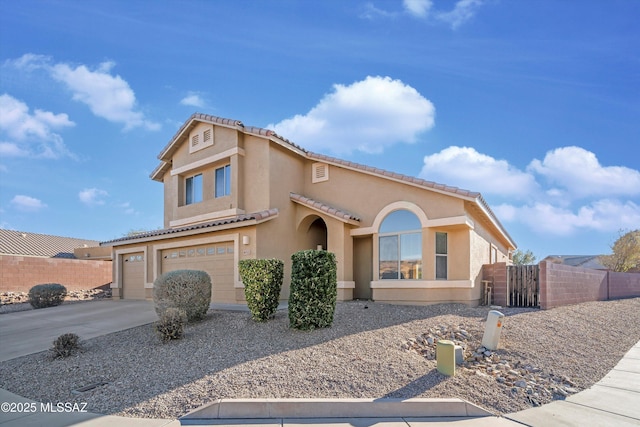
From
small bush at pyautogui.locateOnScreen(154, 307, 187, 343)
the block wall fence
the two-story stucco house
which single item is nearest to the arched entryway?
the two-story stucco house

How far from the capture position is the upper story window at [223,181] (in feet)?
56.6

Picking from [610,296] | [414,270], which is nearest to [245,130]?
[414,270]

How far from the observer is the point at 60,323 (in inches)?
512

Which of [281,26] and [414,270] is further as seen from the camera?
[414,270]

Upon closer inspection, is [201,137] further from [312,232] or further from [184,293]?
[184,293]

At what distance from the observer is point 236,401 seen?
227 inches

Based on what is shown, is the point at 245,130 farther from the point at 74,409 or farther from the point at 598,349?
the point at 598,349

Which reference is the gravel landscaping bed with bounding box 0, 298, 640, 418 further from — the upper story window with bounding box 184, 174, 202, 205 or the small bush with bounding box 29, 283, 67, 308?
the small bush with bounding box 29, 283, 67, 308

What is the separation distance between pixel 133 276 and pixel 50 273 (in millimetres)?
9485

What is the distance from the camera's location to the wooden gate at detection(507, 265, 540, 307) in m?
13.7

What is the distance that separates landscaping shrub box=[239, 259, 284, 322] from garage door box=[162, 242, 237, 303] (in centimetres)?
455

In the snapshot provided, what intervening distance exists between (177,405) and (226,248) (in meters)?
9.70

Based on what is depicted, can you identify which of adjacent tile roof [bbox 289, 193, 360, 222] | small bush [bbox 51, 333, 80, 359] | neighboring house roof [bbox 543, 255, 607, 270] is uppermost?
adjacent tile roof [bbox 289, 193, 360, 222]

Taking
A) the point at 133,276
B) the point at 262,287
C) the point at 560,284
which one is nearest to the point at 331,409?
the point at 262,287
